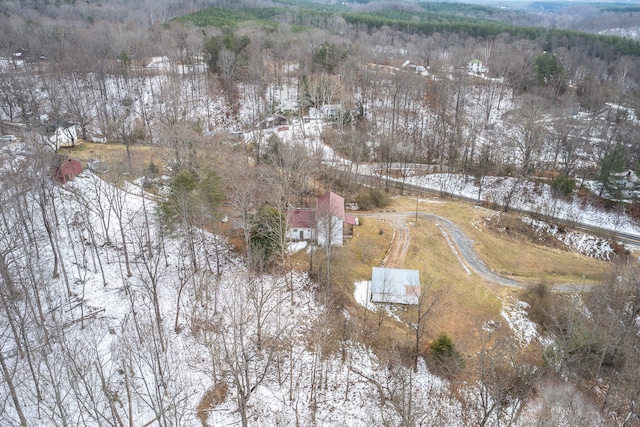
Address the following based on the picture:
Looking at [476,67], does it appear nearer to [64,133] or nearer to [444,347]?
[64,133]

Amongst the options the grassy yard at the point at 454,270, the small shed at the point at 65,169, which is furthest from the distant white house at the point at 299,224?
the small shed at the point at 65,169

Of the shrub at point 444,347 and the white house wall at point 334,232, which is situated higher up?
the white house wall at point 334,232

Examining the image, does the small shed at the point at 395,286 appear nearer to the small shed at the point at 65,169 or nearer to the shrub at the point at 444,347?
the shrub at the point at 444,347

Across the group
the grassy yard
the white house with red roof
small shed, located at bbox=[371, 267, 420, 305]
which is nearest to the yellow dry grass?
the white house with red roof

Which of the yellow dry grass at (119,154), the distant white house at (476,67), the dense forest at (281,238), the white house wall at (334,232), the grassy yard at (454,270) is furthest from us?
the distant white house at (476,67)

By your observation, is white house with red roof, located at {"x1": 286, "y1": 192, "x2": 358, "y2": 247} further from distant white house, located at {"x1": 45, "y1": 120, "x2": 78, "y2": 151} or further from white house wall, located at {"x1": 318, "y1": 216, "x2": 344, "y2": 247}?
distant white house, located at {"x1": 45, "y1": 120, "x2": 78, "y2": 151}

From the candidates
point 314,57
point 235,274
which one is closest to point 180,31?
point 314,57

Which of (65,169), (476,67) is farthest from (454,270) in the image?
(476,67)
